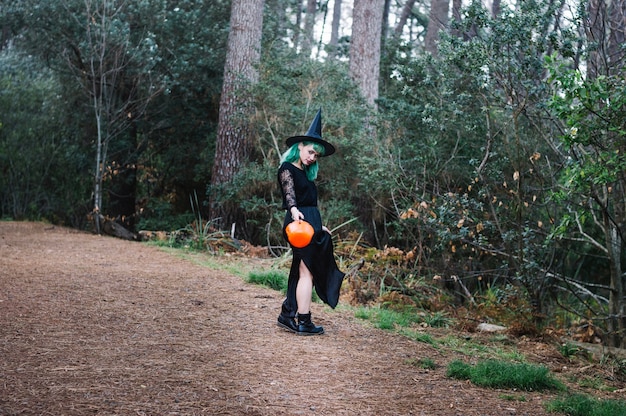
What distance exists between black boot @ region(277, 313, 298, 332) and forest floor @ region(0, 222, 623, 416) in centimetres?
8

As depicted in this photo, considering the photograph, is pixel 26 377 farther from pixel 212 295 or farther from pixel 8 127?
pixel 8 127

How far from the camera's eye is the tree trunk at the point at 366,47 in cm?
1404

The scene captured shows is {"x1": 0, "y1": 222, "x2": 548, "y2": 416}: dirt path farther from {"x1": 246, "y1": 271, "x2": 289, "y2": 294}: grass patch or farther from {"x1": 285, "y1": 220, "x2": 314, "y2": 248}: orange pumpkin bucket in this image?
{"x1": 285, "y1": 220, "x2": 314, "y2": 248}: orange pumpkin bucket

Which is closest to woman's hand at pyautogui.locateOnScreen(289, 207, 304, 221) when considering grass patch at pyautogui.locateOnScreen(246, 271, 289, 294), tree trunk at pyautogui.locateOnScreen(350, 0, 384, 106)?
grass patch at pyautogui.locateOnScreen(246, 271, 289, 294)

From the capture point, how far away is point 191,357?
528 centimetres

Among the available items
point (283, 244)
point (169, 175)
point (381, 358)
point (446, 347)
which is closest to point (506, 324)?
point (446, 347)

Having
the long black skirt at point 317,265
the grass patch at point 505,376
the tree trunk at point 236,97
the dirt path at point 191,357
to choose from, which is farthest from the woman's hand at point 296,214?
the tree trunk at point 236,97

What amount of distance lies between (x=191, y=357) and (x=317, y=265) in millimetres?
1485

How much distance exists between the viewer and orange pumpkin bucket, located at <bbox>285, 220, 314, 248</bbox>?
594cm

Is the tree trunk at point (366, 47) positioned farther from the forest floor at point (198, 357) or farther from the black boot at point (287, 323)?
the black boot at point (287, 323)

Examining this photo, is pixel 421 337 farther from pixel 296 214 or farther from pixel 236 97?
pixel 236 97

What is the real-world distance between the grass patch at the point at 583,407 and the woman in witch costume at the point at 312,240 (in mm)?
2230

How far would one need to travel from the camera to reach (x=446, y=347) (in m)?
6.58

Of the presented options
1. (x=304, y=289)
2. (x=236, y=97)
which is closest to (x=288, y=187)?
(x=304, y=289)
